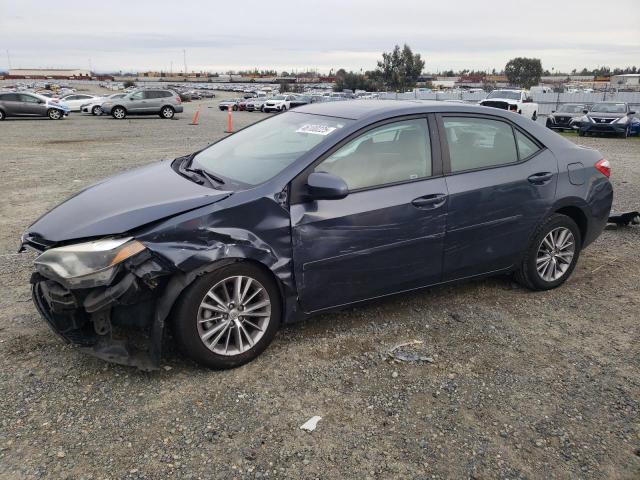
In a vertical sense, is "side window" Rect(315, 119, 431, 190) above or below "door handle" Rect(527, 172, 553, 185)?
above

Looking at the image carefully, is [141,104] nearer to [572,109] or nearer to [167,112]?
[167,112]

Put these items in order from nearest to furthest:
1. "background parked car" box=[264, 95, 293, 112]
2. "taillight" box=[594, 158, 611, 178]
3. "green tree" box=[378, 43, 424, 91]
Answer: "taillight" box=[594, 158, 611, 178] < "background parked car" box=[264, 95, 293, 112] < "green tree" box=[378, 43, 424, 91]

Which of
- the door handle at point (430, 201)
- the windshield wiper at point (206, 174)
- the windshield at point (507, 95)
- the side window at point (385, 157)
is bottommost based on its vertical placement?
the door handle at point (430, 201)

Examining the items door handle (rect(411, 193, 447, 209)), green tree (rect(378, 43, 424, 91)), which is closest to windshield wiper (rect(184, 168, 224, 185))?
door handle (rect(411, 193, 447, 209))

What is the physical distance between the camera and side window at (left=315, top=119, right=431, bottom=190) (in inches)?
144

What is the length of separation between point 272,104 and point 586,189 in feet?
113

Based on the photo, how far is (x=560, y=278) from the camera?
4797 mm

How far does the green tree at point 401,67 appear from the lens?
90.8 m

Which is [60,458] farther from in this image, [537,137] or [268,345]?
[537,137]

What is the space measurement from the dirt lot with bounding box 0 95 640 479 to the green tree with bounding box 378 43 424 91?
90.9m

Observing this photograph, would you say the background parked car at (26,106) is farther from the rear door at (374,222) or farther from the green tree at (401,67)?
the green tree at (401,67)

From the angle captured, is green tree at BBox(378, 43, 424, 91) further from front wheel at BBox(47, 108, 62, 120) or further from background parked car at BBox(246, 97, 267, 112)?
front wheel at BBox(47, 108, 62, 120)

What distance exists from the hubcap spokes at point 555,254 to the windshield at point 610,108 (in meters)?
19.9

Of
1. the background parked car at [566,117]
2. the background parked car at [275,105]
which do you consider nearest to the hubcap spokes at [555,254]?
the background parked car at [566,117]
